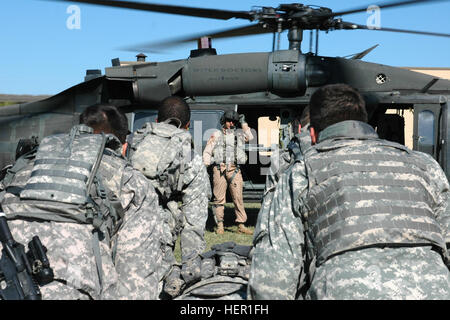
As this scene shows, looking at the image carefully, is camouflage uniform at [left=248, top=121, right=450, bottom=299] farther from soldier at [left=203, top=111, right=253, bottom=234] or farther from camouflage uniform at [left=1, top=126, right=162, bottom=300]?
soldier at [left=203, top=111, right=253, bottom=234]

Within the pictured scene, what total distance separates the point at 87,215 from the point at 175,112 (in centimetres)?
233

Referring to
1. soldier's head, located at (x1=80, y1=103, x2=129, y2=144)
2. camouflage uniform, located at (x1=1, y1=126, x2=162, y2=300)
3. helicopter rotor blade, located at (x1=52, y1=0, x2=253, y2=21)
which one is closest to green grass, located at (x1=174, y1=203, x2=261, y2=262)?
helicopter rotor blade, located at (x1=52, y1=0, x2=253, y2=21)

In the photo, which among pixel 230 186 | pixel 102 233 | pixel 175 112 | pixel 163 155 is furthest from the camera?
pixel 230 186

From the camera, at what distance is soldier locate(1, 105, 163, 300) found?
2469 millimetres

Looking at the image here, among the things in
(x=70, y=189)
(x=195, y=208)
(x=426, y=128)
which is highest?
(x=70, y=189)

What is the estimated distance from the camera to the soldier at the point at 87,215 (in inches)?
97.2

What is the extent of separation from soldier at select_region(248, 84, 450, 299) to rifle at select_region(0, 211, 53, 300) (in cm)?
86

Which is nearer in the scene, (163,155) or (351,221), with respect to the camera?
(351,221)

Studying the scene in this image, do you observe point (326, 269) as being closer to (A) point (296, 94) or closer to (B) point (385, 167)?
(B) point (385, 167)

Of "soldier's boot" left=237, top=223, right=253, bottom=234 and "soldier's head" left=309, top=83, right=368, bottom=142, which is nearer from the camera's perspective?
"soldier's head" left=309, top=83, right=368, bottom=142

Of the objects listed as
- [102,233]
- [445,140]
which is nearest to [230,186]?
[445,140]

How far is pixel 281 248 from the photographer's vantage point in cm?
236

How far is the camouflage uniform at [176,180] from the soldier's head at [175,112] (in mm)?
156

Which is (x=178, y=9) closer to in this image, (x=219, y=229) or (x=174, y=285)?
(x=219, y=229)
